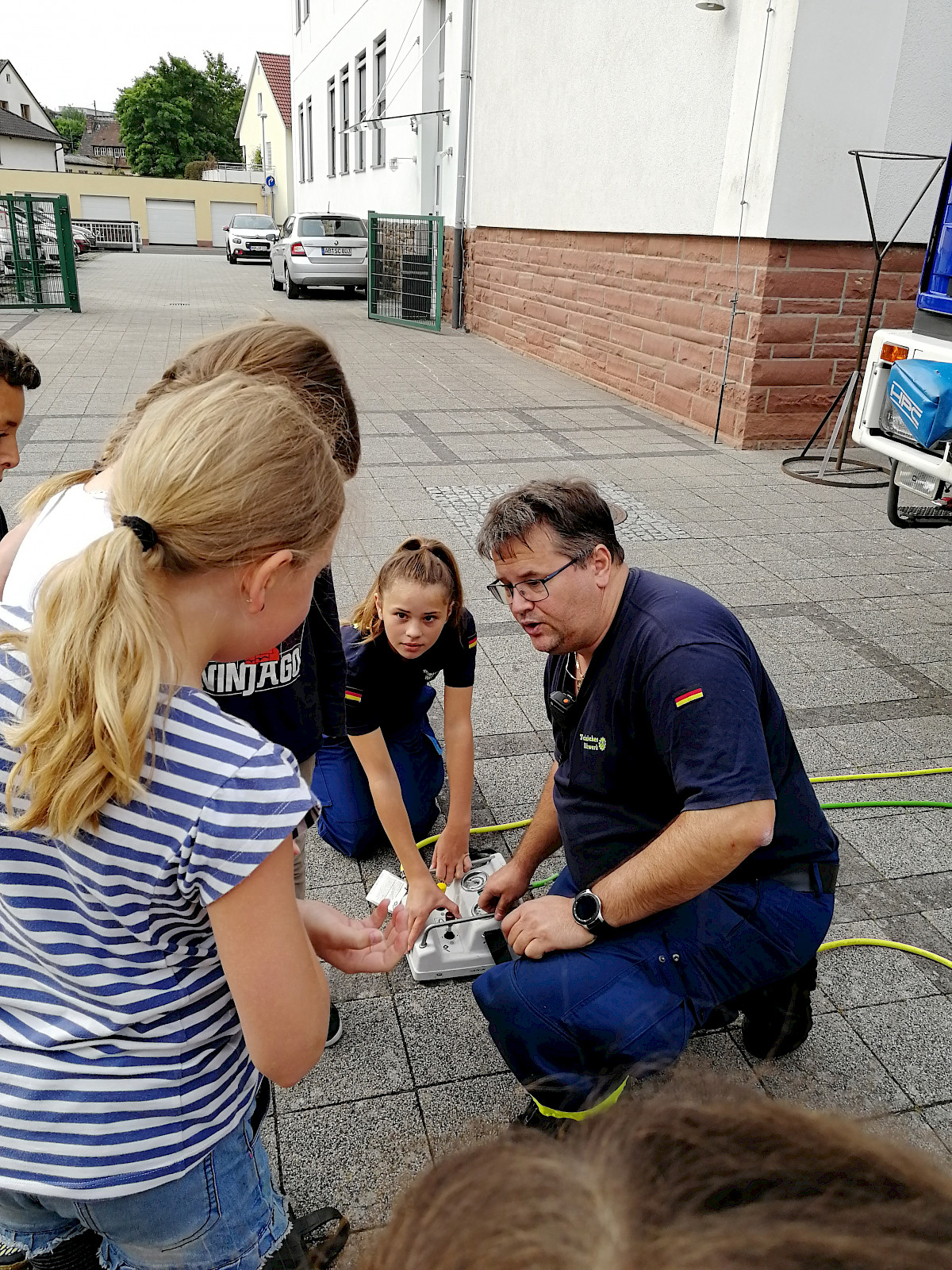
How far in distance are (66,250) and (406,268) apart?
573 centimetres

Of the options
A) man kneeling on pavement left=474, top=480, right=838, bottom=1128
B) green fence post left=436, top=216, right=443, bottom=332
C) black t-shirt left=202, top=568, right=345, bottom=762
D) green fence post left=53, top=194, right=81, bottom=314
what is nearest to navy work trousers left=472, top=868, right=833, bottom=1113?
man kneeling on pavement left=474, top=480, right=838, bottom=1128

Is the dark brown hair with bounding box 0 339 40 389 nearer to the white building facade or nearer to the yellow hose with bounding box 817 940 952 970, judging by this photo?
the yellow hose with bounding box 817 940 952 970

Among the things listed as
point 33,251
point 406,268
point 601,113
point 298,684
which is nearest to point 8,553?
point 298,684

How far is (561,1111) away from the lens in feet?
6.49

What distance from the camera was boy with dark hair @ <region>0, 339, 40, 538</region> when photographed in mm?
2650

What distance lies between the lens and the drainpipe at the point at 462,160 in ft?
48.6

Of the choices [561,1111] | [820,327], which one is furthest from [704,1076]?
[820,327]

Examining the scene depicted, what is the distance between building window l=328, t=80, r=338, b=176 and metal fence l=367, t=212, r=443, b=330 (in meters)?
11.6

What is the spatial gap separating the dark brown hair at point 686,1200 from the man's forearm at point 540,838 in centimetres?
185

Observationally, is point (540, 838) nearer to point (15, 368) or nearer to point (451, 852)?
point (451, 852)

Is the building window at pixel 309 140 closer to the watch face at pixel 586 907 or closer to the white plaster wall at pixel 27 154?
the white plaster wall at pixel 27 154

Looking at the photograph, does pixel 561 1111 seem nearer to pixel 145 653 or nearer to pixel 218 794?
pixel 218 794

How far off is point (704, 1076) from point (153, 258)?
3847 cm

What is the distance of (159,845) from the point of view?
3.25ft
